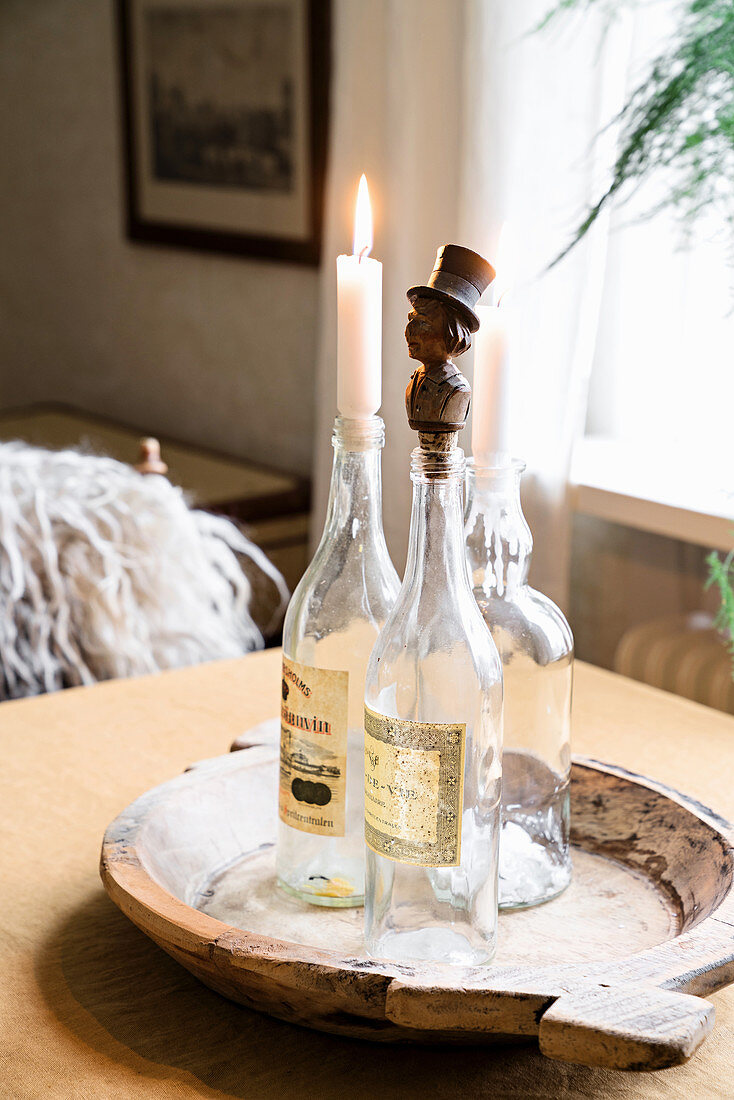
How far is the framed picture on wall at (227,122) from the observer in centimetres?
230

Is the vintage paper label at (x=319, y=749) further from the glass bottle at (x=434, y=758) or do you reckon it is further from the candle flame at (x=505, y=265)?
the candle flame at (x=505, y=265)

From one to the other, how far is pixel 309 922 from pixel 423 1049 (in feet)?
0.36

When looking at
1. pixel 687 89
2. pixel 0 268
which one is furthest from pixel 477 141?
pixel 0 268

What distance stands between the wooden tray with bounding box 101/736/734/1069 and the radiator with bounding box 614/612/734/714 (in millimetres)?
886

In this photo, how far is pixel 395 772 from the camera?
514 millimetres

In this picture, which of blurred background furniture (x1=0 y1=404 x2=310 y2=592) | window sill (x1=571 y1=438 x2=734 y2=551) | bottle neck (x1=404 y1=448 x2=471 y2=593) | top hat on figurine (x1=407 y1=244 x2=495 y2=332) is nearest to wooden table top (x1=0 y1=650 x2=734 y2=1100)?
bottle neck (x1=404 y1=448 x2=471 y2=593)

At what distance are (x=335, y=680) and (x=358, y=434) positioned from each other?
0.41 feet

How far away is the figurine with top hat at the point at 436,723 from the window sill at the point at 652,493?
3.02ft

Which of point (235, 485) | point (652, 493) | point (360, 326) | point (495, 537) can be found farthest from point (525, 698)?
point (235, 485)

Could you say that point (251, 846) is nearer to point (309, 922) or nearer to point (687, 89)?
point (309, 922)

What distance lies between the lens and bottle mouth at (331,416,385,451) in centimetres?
58

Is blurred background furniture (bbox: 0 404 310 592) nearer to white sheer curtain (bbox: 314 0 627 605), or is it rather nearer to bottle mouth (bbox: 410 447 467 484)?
white sheer curtain (bbox: 314 0 627 605)

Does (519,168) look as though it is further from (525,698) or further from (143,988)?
(143,988)

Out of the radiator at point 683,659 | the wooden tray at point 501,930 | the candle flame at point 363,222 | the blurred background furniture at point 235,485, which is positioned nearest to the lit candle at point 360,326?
the candle flame at point 363,222
